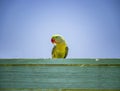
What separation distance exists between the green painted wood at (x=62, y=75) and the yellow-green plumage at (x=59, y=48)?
17.7 inches

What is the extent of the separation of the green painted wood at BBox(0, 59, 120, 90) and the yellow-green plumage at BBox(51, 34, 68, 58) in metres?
0.45

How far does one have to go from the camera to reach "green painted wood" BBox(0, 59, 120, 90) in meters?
0.98

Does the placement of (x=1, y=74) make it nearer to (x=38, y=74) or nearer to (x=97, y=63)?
(x=38, y=74)

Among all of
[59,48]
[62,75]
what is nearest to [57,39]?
[59,48]

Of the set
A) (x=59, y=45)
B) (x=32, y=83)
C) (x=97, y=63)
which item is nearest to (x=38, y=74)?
(x=32, y=83)

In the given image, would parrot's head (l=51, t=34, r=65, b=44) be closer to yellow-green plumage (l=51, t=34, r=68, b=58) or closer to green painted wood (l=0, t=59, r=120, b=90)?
yellow-green plumage (l=51, t=34, r=68, b=58)

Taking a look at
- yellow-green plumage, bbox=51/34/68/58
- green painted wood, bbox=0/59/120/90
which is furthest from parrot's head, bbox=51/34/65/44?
green painted wood, bbox=0/59/120/90

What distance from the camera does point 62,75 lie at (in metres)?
0.99

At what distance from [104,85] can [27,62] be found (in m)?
0.39

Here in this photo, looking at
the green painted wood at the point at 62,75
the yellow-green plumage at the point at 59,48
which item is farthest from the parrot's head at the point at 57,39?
the green painted wood at the point at 62,75

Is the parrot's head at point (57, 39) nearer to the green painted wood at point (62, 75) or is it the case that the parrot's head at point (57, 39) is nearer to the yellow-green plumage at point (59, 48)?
the yellow-green plumage at point (59, 48)

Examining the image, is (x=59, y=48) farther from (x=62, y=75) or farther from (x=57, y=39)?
(x=62, y=75)

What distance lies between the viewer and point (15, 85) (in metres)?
0.99

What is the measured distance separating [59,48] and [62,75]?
19.3 inches
